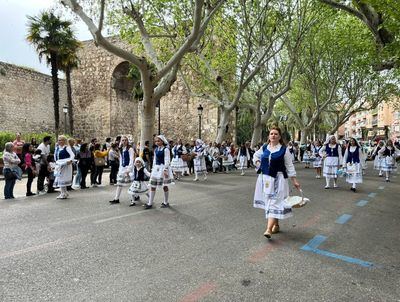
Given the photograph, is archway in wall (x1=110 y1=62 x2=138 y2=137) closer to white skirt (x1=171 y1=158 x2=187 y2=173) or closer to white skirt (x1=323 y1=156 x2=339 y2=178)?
white skirt (x1=171 y1=158 x2=187 y2=173)

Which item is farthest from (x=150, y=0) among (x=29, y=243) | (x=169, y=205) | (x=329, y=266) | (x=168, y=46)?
(x=329, y=266)

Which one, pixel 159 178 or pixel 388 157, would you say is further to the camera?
pixel 388 157

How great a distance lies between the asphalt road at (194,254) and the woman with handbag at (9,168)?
1543 mm

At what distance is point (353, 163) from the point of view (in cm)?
1222

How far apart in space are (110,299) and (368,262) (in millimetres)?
3408

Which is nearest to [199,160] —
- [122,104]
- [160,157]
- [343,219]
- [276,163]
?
[160,157]

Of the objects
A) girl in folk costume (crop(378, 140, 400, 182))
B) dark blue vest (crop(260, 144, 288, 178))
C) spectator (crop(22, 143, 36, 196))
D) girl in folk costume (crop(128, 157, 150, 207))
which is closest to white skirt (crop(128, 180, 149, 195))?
girl in folk costume (crop(128, 157, 150, 207))

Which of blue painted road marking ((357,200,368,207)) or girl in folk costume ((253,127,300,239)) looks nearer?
girl in folk costume ((253,127,300,239))

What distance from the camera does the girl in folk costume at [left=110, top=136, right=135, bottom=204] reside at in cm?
913

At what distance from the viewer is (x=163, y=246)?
17.4 ft

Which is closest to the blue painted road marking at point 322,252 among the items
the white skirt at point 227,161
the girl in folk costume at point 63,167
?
the girl in folk costume at point 63,167

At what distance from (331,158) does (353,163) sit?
3.38 feet

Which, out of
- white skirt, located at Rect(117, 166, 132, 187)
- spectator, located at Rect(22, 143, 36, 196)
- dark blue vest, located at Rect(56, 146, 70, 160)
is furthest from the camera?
spectator, located at Rect(22, 143, 36, 196)

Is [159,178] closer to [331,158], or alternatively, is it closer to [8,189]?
[8,189]
